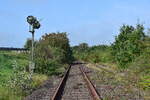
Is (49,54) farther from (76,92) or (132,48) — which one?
(76,92)

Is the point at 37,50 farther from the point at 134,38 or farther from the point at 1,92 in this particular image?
the point at 1,92

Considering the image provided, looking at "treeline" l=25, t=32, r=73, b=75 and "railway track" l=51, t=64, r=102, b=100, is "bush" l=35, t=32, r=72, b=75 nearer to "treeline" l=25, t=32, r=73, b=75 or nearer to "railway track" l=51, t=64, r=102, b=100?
"treeline" l=25, t=32, r=73, b=75

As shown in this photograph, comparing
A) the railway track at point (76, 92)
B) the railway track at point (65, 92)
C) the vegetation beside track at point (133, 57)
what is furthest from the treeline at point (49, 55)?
the railway track at point (65, 92)

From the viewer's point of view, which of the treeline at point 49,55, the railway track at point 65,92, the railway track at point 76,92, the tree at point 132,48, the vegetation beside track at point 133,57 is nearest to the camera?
the railway track at point 76,92

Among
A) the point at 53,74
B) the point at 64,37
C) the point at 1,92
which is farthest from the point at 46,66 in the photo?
the point at 64,37

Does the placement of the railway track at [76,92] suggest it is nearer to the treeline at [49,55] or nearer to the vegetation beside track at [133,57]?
the vegetation beside track at [133,57]

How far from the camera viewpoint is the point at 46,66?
1314 inches

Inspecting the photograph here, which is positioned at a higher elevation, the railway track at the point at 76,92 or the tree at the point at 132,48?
the tree at the point at 132,48

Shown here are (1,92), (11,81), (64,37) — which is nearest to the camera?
(1,92)

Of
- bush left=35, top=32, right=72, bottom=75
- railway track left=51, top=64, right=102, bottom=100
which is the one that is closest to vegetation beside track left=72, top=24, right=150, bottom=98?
railway track left=51, top=64, right=102, bottom=100

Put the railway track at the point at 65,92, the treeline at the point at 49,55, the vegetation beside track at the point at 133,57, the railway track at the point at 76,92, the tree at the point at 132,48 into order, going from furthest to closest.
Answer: the tree at the point at 132,48, the treeline at the point at 49,55, the vegetation beside track at the point at 133,57, the railway track at the point at 65,92, the railway track at the point at 76,92

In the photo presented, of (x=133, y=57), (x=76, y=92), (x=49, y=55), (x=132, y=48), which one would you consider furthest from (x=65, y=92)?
(x=49, y=55)

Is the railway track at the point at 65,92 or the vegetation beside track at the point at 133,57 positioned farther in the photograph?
the vegetation beside track at the point at 133,57

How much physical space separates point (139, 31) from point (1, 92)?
24.7 meters
